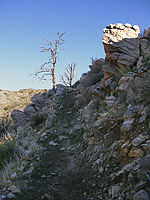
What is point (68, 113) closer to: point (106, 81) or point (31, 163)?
point (106, 81)

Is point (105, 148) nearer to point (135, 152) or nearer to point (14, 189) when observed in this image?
point (135, 152)

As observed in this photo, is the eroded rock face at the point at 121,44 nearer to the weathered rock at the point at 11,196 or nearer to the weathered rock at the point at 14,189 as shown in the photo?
the weathered rock at the point at 14,189

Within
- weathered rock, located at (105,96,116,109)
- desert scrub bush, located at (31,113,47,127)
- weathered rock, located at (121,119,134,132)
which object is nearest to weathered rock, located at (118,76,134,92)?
weathered rock, located at (105,96,116,109)

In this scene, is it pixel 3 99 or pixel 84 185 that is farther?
pixel 3 99

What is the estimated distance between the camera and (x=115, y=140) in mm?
4973

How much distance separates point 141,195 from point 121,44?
20.0ft

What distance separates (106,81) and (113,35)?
6.38ft

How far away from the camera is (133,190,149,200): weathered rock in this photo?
2783mm

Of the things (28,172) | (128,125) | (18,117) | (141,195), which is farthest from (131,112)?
(18,117)

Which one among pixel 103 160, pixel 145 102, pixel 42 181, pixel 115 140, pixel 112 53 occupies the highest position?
pixel 112 53

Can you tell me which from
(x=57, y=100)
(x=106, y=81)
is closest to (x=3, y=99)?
(x=57, y=100)

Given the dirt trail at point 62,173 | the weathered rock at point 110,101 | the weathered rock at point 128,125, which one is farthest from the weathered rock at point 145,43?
the dirt trail at point 62,173

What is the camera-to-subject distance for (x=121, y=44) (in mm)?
7613

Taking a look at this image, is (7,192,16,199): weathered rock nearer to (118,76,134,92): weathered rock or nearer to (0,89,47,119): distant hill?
(118,76,134,92): weathered rock
